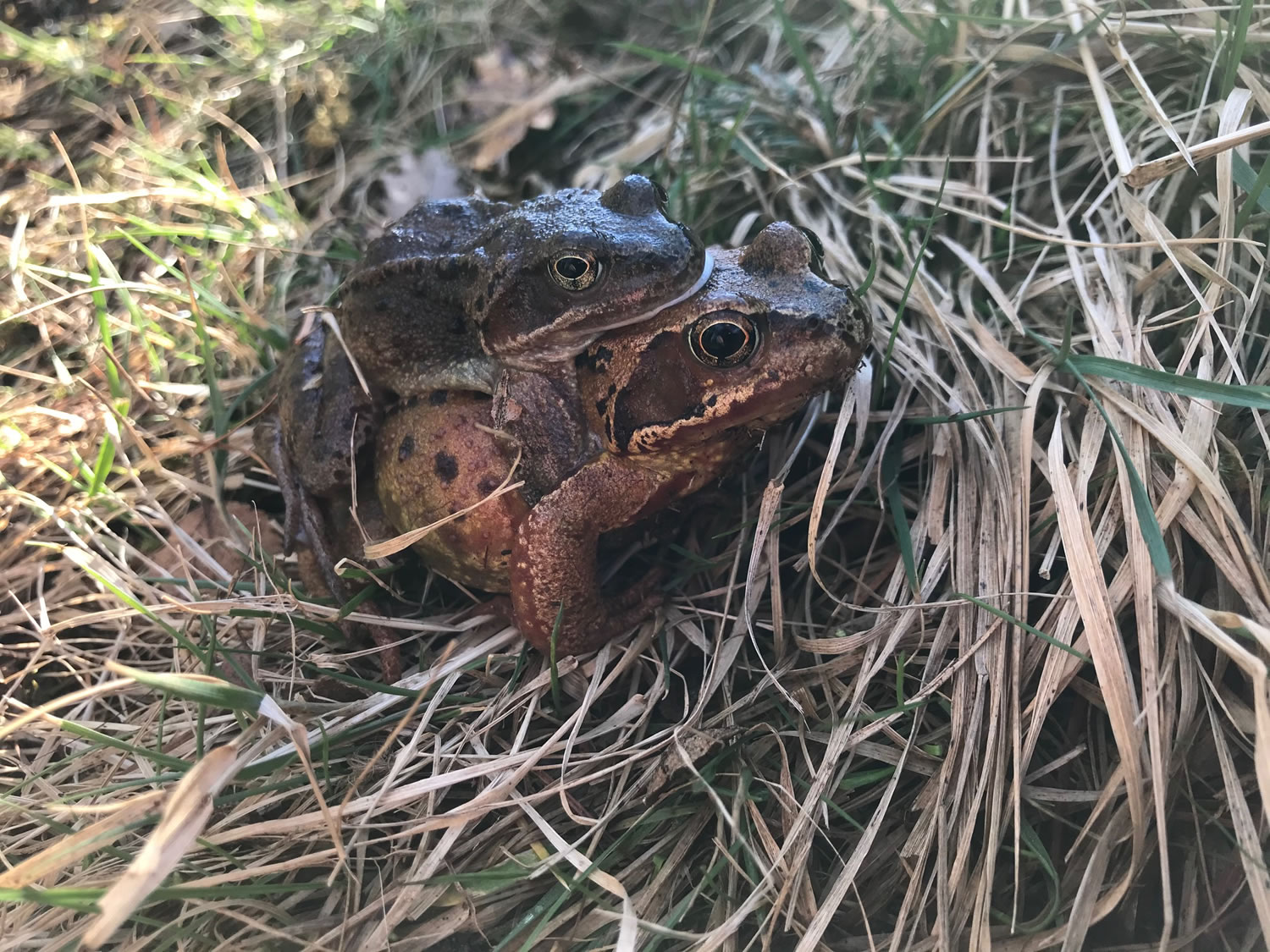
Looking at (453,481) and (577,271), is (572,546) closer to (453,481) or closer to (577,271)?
(453,481)

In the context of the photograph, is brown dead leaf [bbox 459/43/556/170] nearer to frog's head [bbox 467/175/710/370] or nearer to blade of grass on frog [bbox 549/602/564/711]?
frog's head [bbox 467/175/710/370]

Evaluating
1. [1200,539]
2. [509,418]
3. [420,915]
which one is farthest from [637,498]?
[1200,539]

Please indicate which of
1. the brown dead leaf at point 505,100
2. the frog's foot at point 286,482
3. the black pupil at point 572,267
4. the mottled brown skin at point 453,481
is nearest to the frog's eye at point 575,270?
the black pupil at point 572,267

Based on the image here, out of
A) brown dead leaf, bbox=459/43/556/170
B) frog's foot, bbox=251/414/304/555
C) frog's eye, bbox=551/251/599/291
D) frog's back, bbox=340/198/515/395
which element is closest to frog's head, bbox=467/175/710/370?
frog's eye, bbox=551/251/599/291

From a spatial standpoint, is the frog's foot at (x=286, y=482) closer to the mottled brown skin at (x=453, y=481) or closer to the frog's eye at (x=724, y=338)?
the mottled brown skin at (x=453, y=481)

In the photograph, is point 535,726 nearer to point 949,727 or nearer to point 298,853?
point 298,853
